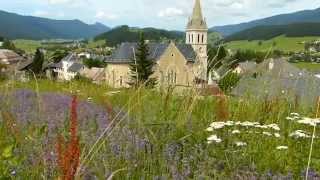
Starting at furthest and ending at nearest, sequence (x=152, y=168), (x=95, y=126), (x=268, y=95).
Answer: (x=268, y=95) < (x=95, y=126) < (x=152, y=168)

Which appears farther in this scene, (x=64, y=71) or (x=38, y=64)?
(x=64, y=71)

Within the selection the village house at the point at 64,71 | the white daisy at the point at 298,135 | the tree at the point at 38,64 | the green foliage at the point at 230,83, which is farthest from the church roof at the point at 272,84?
the tree at the point at 38,64

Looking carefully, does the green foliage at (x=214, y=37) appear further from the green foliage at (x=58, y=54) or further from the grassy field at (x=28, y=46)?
the grassy field at (x=28, y=46)

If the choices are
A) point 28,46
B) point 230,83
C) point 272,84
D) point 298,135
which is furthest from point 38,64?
point 28,46

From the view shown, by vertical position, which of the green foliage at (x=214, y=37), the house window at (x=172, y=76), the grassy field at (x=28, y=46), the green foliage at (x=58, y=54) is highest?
the green foliage at (x=214, y=37)

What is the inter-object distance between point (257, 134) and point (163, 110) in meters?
1.58

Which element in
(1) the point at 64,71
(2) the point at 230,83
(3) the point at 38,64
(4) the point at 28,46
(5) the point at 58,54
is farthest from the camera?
(4) the point at 28,46

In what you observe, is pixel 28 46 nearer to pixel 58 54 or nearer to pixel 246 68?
pixel 58 54

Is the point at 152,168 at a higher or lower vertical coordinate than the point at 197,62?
lower

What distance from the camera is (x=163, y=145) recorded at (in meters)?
4.55

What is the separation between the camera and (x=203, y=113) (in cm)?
644

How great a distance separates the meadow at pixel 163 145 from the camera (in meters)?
3.71

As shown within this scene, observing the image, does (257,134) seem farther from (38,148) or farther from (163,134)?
(38,148)

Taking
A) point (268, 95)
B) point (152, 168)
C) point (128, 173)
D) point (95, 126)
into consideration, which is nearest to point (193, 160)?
point (152, 168)
